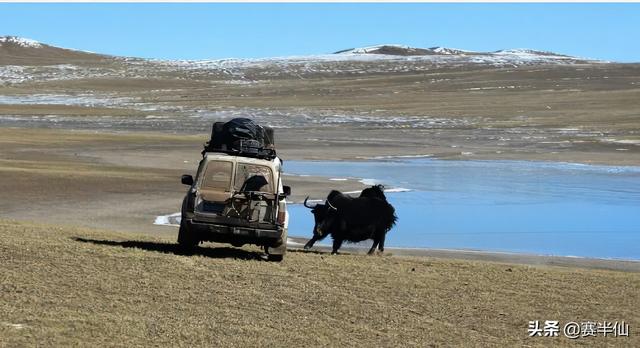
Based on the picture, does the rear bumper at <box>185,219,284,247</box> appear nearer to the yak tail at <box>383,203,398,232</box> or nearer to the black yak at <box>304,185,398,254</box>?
the black yak at <box>304,185,398,254</box>

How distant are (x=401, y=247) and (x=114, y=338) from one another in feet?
35.2

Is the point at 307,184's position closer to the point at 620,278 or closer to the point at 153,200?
the point at 153,200

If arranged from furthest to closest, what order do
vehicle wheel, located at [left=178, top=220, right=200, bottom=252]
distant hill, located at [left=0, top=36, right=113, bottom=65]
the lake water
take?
distant hill, located at [left=0, top=36, right=113, bottom=65] → the lake water → vehicle wheel, located at [left=178, top=220, right=200, bottom=252]

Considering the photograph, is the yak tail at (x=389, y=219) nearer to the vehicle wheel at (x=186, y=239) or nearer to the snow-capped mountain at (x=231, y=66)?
the vehicle wheel at (x=186, y=239)

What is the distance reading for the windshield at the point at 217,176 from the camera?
45.9 feet

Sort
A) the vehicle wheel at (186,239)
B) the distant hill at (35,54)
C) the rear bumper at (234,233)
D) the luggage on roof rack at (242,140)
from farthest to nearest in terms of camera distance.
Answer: the distant hill at (35,54) → the luggage on roof rack at (242,140) → the vehicle wheel at (186,239) → the rear bumper at (234,233)

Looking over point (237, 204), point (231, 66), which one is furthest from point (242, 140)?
point (231, 66)

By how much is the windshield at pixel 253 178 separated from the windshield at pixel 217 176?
124 millimetres

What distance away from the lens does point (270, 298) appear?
36.2ft

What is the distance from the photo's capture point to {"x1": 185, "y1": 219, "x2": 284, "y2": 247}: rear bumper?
1366 centimetres

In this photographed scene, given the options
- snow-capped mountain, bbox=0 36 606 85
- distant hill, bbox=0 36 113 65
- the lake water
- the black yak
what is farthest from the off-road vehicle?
distant hill, bbox=0 36 113 65

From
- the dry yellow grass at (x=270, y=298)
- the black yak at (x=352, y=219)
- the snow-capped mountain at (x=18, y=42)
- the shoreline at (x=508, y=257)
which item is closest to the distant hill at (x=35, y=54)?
the snow-capped mountain at (x=18, y=42)

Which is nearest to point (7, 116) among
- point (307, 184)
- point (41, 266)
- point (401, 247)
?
point (307, 184)

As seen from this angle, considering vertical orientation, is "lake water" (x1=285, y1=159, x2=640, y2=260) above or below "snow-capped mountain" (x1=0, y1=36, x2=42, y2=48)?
below
